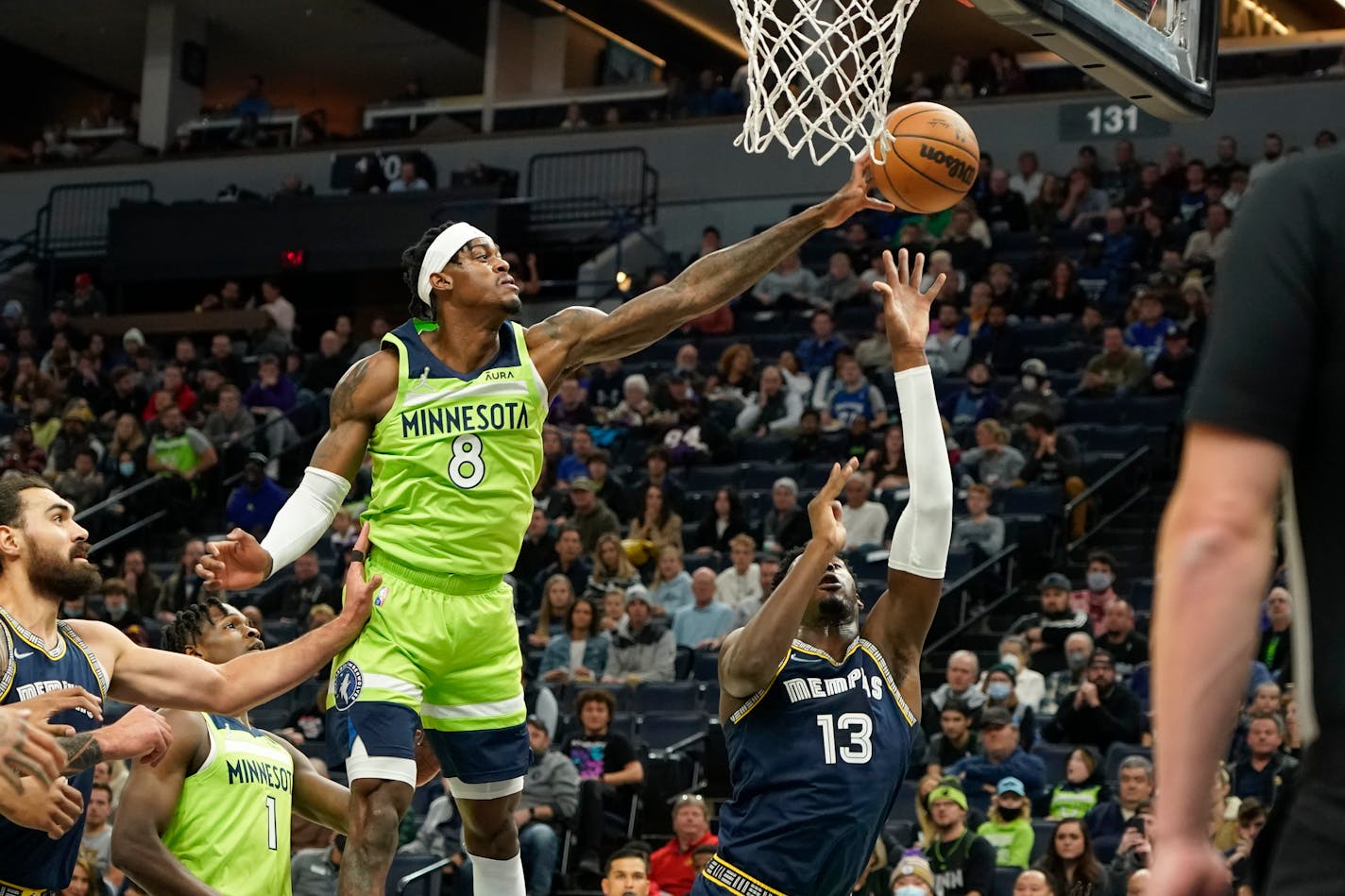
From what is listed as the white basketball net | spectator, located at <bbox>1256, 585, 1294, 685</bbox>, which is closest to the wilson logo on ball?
the white basketball net

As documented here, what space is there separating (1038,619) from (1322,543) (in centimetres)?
1165

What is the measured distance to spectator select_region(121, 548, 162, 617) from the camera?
17047 mm

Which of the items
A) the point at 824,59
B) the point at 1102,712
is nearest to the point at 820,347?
the point at 1102,712

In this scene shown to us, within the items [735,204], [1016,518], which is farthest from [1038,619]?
[735,204]

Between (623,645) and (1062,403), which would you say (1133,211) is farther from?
(623,645)

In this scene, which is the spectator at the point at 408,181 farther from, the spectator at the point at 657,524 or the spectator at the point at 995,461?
the spectator at the point at 995,461

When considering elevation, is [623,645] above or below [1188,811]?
below

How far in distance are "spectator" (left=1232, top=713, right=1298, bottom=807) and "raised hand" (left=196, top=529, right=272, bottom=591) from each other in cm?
623

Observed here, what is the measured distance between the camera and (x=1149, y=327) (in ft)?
54.1

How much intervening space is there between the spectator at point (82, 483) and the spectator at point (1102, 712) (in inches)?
460

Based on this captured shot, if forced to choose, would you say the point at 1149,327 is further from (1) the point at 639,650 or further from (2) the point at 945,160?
(2) the point at 945,160

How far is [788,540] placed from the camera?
48.5 ft

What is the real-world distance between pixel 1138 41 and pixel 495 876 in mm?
3711

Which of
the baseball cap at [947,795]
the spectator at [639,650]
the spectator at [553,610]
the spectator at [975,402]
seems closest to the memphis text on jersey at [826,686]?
the baseball cap at [947,795]
